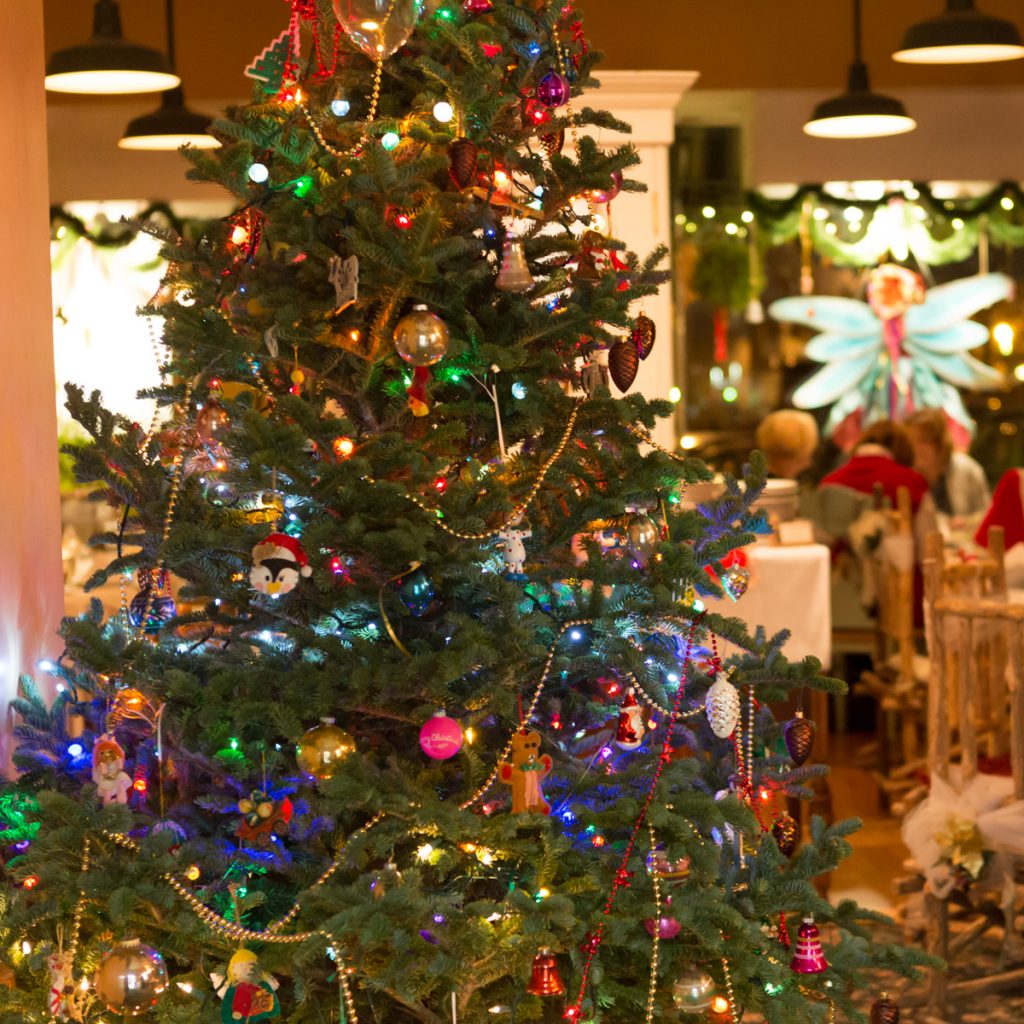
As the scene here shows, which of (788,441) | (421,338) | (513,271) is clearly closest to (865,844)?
(788,441)

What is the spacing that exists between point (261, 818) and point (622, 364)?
2.86ft

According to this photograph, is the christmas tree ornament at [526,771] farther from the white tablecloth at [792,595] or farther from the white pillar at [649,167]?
the white pillar at [649,167]

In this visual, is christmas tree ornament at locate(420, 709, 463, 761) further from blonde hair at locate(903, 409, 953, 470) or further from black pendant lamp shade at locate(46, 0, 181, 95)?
blonde hair at locate(903, 409, 953, 470)

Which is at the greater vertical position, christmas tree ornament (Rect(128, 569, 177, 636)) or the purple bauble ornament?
the purple bauble ornament

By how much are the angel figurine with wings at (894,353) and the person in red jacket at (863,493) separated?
113 centimetres

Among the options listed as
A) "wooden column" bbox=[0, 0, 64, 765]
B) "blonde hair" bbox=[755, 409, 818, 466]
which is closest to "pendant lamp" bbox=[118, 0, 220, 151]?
"wooden column" bbox=[0, 0, 64, 765]

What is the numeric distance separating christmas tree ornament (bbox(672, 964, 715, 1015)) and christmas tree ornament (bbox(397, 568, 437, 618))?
66cm

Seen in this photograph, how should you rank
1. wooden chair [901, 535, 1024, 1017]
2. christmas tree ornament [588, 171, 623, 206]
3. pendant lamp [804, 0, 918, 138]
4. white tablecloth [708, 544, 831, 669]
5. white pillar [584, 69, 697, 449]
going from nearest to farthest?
christmas tree ornament [588, 171, 623, 206] < wooden chair [901, 535, 1024, 1017] < white tablecloth [708, 544, 831, 669] < white pillar [584, 69, 697, 449] < pendant lamp [804, 0, 918, 138]

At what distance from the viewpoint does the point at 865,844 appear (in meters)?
5.36

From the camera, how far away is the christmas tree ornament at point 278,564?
2094mm

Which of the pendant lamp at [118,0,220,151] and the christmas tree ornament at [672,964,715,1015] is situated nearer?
the christmas tree ornament at [672,964,715,1015]

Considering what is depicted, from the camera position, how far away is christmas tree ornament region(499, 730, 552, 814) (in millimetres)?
2236

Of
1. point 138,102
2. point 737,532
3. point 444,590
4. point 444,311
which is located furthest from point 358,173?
point 138,102

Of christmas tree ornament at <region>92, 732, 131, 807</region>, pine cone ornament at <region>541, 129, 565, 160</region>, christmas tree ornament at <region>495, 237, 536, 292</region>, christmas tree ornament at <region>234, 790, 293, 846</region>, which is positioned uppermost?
pine cone ornament at <region>541, 129, 565, 160</region>
